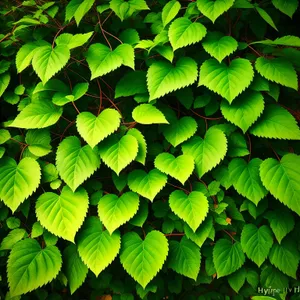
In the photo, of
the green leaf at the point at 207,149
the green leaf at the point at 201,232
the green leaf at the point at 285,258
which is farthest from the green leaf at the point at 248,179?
the green leaf at the point at 285,258

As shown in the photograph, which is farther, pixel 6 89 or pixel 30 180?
pixel 6 89

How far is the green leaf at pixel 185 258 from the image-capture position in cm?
152

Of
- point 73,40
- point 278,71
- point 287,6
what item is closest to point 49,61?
point 73,40

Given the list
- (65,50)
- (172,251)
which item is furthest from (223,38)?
(172,251)

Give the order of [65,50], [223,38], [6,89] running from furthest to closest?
1. [6,89]
2. [223,38]
3. [65,50]

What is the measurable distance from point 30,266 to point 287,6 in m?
1.86

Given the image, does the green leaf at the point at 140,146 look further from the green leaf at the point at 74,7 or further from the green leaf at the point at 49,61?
the green leaf at the point at 74,7

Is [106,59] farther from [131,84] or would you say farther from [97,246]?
[97,246]

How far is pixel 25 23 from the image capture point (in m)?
1.57

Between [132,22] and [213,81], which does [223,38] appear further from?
[132,22]

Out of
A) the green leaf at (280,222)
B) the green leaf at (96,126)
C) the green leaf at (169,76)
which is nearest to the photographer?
the green leaf at (96,126)

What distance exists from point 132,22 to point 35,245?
1.34 metres

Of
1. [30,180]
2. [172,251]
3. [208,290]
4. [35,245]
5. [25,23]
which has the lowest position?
[208,290]

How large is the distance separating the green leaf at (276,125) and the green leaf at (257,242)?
1.71ft
